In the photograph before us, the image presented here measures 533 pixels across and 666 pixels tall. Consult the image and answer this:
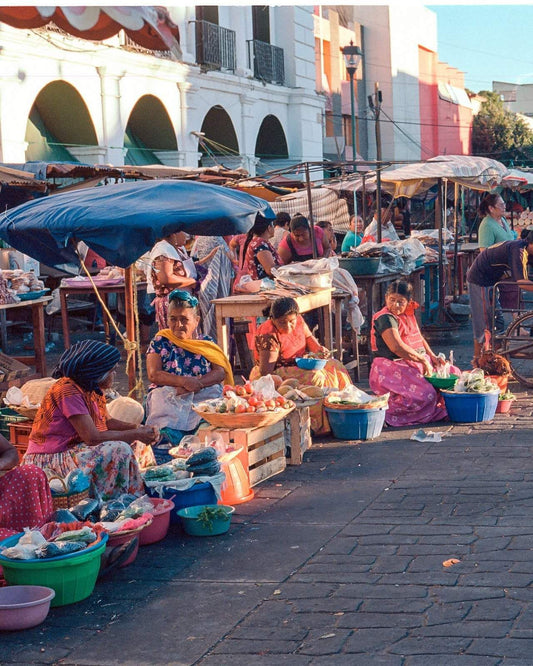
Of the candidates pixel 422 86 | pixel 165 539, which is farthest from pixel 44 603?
pixel 422 86

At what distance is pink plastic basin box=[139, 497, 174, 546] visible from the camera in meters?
5.59

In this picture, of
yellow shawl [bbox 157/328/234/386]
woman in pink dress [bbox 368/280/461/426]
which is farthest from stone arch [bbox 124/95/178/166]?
yellow shawl [bbox 157/328/234/386]

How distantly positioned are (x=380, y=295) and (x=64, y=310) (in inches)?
148

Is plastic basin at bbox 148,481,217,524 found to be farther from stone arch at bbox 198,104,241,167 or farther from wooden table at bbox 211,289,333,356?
stone arch at bbox 198,104,241,167

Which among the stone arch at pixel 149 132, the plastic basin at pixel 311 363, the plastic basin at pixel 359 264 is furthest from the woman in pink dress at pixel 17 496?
the stone arch at pixel 149 132

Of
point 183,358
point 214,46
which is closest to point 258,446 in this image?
point 183,358

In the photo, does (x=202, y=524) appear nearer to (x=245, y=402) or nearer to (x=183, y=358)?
(x=245, y=402)

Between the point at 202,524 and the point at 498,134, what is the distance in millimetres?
47233

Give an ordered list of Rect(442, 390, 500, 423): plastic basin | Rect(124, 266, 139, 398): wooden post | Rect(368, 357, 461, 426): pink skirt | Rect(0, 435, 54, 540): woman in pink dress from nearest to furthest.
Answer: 1. Rect(0, 435, 54, 540): woman in pink dress
2. Rect(124, 266, 139, 398): wooden post
3. Rect(442, 390, 500, 423): plastic basin
4. Rect(368, 357, 461, 426): pink skirt

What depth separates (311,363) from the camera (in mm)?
8266

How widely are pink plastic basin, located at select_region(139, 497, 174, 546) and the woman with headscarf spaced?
0.24 m

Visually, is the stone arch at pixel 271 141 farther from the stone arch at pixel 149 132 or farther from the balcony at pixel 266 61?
the stone arch at pixel 149 132

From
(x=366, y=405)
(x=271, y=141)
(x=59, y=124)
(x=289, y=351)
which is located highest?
(x=271, y=141)

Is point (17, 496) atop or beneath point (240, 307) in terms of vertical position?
beneath
